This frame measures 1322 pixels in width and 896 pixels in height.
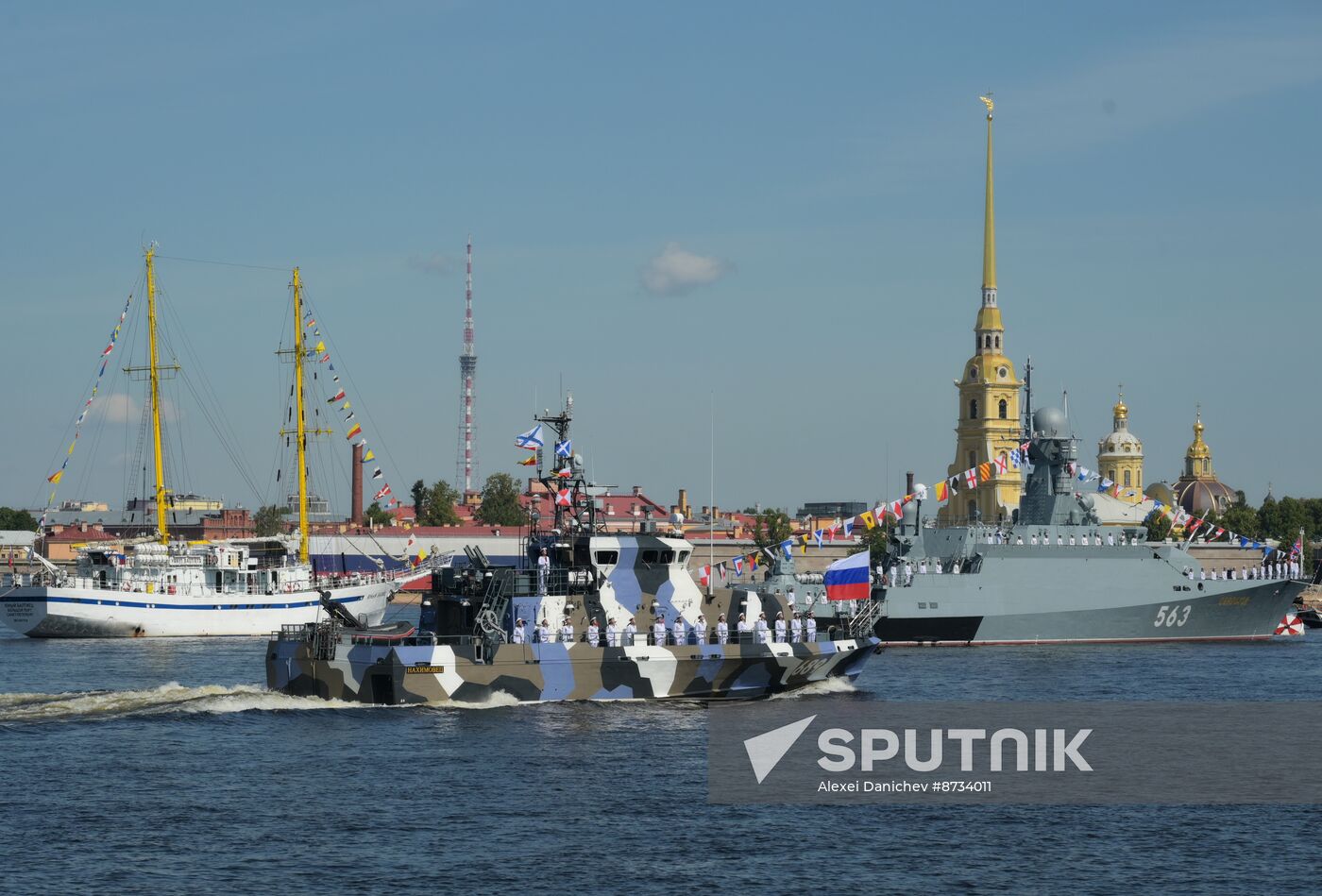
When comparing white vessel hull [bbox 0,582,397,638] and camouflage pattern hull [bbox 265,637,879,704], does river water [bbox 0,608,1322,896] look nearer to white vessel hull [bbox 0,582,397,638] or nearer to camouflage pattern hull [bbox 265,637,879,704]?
camouflage pattern hull [bbox 265,637,879,704]

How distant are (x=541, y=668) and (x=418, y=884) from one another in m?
16.8

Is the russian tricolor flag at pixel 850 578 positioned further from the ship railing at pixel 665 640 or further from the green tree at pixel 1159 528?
the green tree at pixel 1159 528

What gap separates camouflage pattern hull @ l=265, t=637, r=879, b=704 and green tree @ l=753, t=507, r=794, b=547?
9616cm

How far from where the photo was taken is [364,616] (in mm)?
89938

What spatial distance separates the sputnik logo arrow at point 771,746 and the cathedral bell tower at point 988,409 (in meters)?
109

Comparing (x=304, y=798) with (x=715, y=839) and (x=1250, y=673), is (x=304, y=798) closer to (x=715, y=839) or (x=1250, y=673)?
(x=715, y=839)

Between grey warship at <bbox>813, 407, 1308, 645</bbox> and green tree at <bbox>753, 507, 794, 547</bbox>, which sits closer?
grey warship at <bbox>813, 407, 1308, 645</bbox>

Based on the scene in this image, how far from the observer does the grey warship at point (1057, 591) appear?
72.3 meters

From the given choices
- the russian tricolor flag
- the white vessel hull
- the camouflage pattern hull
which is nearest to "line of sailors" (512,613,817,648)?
the camouflage pattern hull

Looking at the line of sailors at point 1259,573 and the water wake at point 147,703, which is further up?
the line of sailors at point 1259,573

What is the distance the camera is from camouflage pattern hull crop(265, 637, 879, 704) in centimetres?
4178

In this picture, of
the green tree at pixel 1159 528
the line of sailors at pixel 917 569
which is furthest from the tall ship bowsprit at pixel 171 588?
the green tree at pixel 1159 528

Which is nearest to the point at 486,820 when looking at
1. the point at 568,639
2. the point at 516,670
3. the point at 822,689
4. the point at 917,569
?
the point at 516,670

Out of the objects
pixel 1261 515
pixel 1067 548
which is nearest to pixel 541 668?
pixel 1067 548
